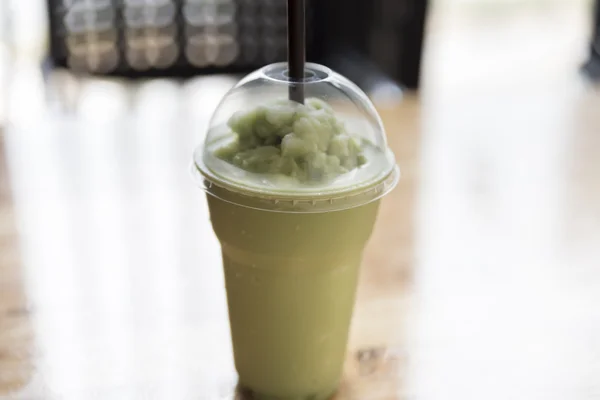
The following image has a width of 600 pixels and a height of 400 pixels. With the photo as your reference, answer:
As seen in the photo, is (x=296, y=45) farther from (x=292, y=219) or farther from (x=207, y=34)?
(x=207, y=34)

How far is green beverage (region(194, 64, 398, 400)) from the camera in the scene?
0.72 metres

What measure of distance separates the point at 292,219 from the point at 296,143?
8 centimetres

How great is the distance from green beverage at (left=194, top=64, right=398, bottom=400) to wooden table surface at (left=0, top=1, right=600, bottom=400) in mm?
80

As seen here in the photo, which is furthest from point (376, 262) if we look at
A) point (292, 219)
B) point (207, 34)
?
point (207, 34)

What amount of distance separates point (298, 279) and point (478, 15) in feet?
14.4

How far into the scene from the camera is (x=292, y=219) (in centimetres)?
72

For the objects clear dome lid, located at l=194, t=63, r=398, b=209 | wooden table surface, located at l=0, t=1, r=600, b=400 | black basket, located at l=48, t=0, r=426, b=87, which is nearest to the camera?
clear dome lid, located at l=194, t=63, r=398, b=209

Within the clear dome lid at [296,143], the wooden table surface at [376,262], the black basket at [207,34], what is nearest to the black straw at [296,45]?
the clear dome lid at [296,143]

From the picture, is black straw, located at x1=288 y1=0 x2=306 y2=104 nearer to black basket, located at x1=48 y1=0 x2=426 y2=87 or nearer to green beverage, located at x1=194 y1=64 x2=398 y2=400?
green beverage, located at x1=194 y1=64 x2=398 y2=400

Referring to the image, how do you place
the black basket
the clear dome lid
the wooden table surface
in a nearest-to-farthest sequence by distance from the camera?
the clear dome lid < the wooden table surface < the black basket

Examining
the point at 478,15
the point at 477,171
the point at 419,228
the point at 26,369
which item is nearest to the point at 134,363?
the point at 26,369

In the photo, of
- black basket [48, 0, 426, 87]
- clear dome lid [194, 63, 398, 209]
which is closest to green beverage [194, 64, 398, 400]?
clear dome lid [194, 63, 398, 209]

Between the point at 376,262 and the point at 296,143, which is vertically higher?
the point at 296,143

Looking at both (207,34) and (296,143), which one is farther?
Result: (207,34)
